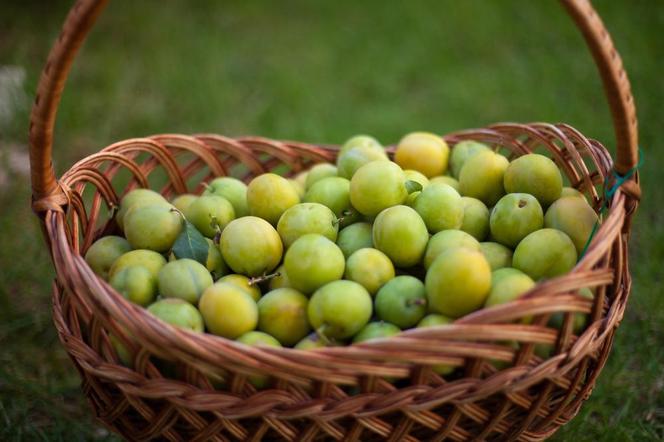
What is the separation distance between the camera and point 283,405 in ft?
3.50

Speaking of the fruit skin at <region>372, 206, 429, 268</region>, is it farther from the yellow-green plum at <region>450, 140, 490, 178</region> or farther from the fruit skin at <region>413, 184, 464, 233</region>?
the yellow-green plum at <region>450, 140, 490, 178</region>

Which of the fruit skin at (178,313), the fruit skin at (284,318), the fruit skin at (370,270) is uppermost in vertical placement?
the fruit skin at (370,270)

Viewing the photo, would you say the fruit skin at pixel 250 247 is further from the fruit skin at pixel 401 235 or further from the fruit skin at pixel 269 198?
the fruit skin at pixel 401 235

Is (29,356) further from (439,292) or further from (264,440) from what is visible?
(439,292)

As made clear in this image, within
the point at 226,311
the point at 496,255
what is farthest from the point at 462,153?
the point at 226,311

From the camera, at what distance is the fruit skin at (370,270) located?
4.17 feet

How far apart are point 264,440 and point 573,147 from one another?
0.94 meters

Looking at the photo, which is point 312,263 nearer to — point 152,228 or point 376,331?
point 376,331

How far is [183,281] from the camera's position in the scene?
1.25m

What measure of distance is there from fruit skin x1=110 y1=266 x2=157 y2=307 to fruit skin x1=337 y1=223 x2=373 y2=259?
424 mm

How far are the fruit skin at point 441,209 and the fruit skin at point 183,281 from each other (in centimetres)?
50

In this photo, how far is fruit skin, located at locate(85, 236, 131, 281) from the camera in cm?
141

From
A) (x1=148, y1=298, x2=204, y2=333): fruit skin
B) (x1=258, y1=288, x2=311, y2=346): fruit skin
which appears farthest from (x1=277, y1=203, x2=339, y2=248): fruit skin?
(x1=148, y1=298, x2=204, y2=333): fruit skin

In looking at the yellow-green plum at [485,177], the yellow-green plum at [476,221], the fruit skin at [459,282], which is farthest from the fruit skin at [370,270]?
the yellow-green plum at [485,177]
